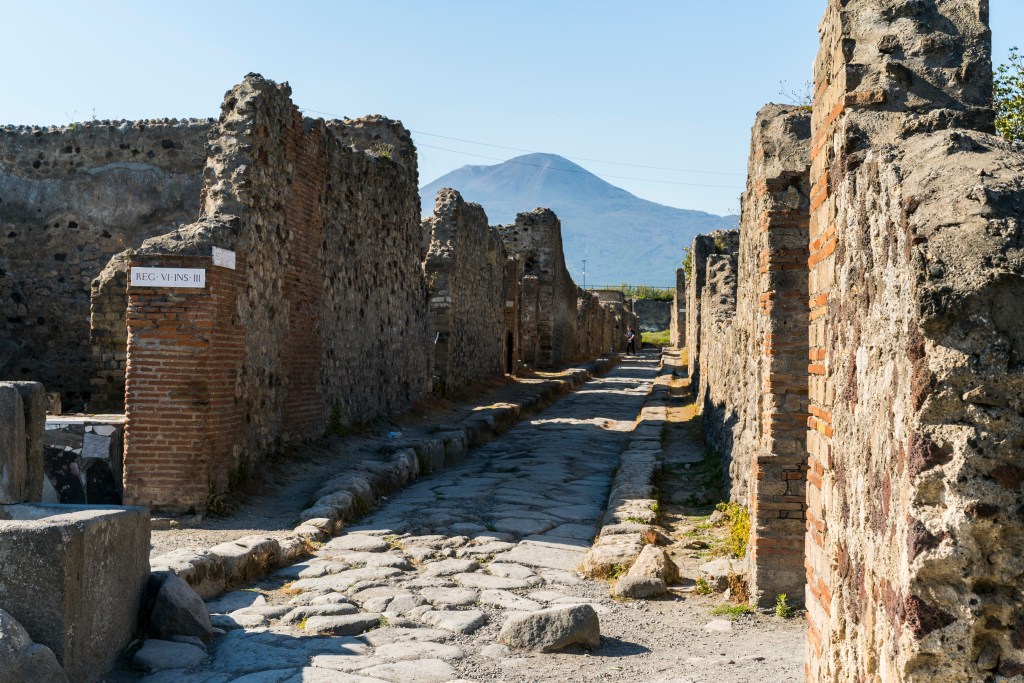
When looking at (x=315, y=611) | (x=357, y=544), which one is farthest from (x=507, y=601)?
(x=357, y=544)

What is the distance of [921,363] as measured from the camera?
1820mm

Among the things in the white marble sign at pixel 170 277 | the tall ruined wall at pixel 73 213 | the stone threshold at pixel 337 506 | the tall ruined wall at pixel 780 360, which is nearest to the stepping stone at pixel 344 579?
the stone threshold at pixel 337 506

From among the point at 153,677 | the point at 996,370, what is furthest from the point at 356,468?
the point at 996,370

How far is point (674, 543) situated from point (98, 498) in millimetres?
4364

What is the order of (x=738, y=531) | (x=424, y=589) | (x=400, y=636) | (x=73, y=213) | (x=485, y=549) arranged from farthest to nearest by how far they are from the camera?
1. (x=73, y=213)
2. (x=485, y=549)
3. (x=738, y=531)
4. (x=424, y=589)
5. (x=400, y=636)

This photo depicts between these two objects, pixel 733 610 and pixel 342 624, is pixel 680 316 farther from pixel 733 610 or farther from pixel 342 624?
pixel 342 624

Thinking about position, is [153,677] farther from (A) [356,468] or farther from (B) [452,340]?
(B) [452,340]

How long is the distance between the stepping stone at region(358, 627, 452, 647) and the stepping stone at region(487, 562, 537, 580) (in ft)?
3.58

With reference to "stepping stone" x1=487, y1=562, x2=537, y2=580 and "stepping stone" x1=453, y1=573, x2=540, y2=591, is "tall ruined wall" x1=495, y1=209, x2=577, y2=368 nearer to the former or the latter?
"stepping stone" x1=487, y1=562, x2=537, y2=580

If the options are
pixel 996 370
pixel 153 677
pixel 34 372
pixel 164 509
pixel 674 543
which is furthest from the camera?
pixel 34 372

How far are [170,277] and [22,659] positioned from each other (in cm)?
426

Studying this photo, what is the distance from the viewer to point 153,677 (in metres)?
3.92

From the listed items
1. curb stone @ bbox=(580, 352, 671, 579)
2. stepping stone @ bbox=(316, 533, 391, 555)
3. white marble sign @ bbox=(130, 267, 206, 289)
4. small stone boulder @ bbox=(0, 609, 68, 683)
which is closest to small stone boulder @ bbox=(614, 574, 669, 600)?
curb stone @ bbox=(580, 352, 671, 579)

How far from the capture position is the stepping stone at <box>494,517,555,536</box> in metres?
6.84
